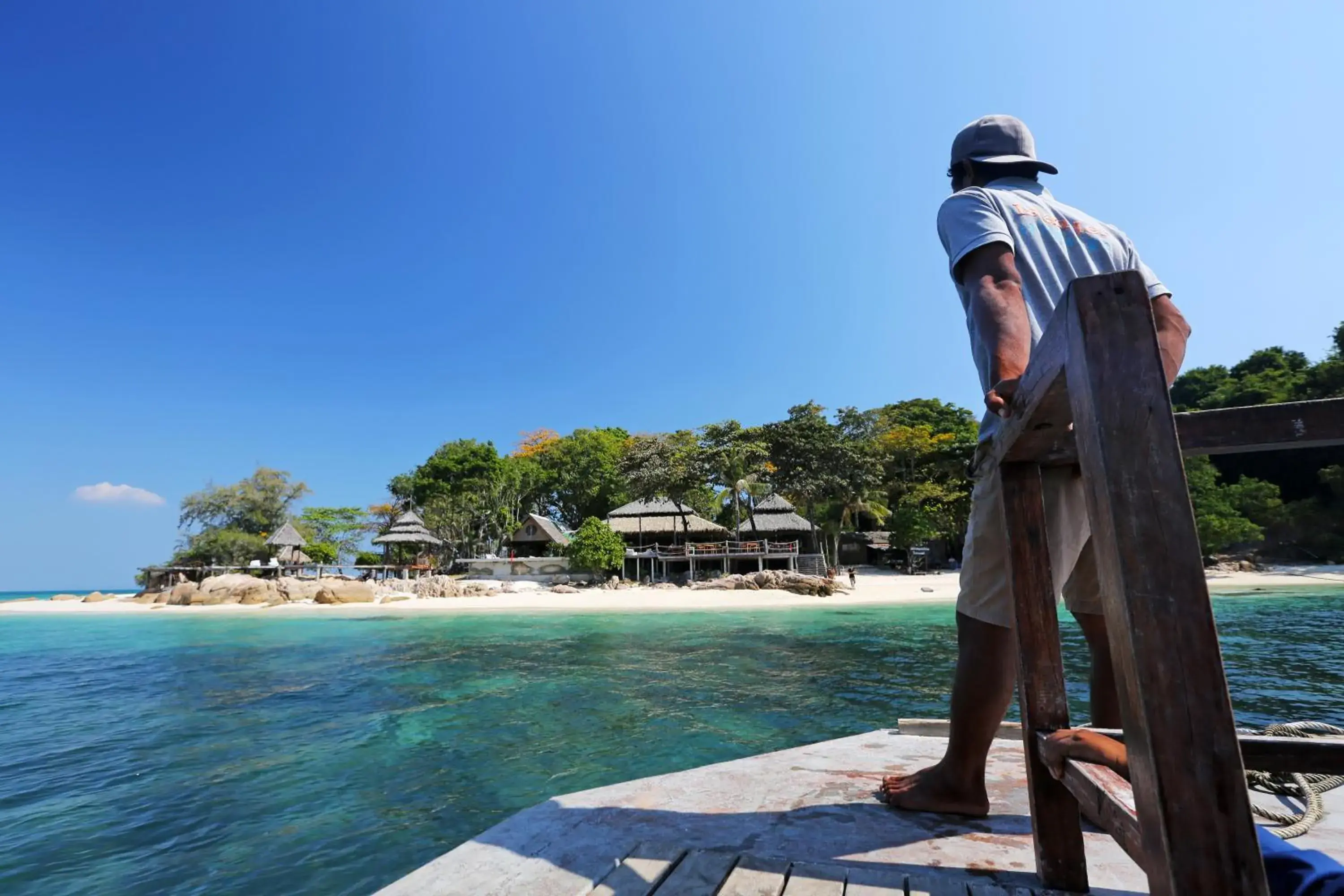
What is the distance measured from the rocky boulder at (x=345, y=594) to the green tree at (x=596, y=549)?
27.1 ft

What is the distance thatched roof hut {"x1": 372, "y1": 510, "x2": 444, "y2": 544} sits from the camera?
31.1m

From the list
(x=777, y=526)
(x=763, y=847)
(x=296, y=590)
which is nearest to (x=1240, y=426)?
(x=763, y=847)

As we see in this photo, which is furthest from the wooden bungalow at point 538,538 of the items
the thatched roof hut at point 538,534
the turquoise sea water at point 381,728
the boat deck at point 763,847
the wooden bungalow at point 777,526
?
the boat deck at point 763,847

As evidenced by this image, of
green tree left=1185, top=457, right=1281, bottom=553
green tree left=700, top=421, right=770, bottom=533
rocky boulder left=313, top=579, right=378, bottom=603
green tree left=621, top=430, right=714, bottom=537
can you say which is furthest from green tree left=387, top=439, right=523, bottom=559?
green tree left=1185, top=457, right=1281, bottom=553

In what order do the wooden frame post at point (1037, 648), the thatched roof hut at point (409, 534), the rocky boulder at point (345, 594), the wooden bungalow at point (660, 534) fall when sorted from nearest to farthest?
the wooden frame post at point (1037, 648) → the rocky boulder at point (345, 594) → the wooden bungalow at point (660, 534) → the thatched roof hut at point (409, 534)

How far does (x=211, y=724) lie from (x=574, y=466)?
3147cm

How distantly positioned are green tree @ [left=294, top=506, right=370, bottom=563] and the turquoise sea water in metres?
31.1

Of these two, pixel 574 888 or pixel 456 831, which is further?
pixel 456 831

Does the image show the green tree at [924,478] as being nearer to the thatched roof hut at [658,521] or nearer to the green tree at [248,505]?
the thatched roof hut at [658,521]

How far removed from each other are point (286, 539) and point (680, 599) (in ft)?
81.5

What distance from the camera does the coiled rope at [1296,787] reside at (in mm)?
1605

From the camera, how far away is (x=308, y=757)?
475cm

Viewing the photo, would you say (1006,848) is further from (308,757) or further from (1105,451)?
(308,757)

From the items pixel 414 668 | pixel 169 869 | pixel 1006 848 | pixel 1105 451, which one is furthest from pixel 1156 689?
pixel 414 668
